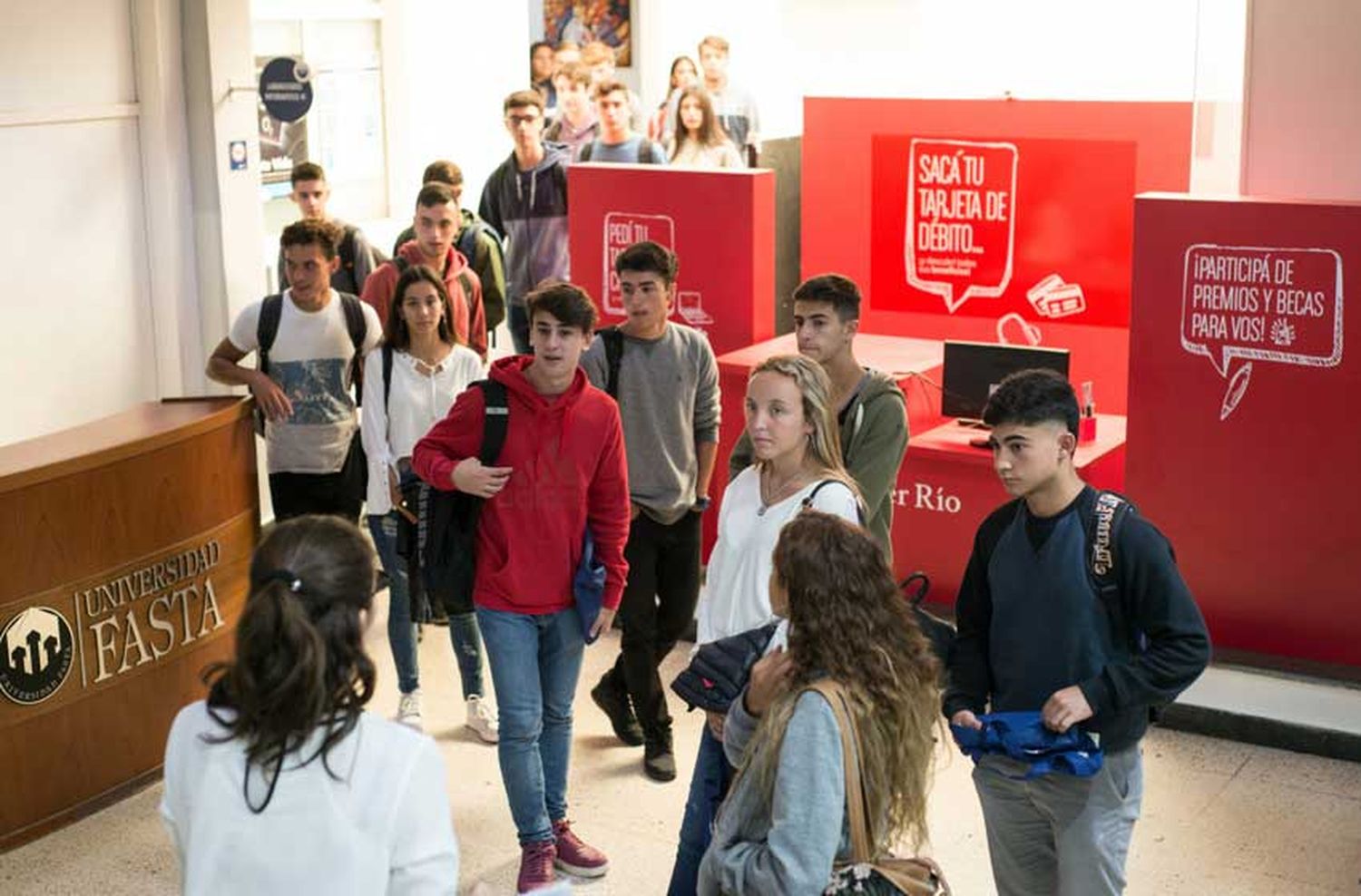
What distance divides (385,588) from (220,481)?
1659mm

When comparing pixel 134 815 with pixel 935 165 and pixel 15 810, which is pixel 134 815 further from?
pixel 935 165

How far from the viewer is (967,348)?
759 centimetres

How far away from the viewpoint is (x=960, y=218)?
9.85 m

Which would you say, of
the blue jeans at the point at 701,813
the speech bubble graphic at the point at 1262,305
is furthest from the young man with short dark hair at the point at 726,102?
the blue jeans at the point at 701,813

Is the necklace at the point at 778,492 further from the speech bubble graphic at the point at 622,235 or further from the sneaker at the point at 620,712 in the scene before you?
the speech bubble graphic at the point at 622,235

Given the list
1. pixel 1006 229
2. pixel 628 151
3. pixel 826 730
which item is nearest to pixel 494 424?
pixel 826 730

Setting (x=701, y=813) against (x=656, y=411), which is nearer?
(x=701, y=813)

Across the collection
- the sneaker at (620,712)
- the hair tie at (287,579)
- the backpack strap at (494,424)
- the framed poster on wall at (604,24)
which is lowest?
the sneaker at (620,712)

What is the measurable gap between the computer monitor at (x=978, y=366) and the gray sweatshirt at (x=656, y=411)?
6.01ft

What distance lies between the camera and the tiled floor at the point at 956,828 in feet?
17.9

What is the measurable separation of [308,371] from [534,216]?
3026 mm

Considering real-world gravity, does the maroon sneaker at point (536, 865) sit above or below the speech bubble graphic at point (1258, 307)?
below

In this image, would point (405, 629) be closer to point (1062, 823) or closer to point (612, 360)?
point (612, 360)

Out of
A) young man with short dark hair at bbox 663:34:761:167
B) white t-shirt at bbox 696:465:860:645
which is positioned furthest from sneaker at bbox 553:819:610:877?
young man with short dark hair at bbox 663:34:761:167
